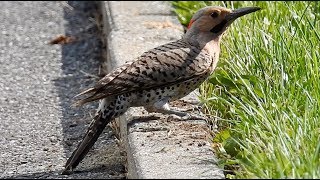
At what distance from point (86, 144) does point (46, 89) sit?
1.83 m

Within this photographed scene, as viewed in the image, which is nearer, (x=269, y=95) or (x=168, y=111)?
(x=269, y=95)

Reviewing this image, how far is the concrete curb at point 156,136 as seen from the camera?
463 cm

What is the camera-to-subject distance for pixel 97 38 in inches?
337

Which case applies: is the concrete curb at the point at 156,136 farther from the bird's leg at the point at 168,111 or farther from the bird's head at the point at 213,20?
the bird's head at the point at 213,20

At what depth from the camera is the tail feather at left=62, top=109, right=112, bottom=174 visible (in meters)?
5.25

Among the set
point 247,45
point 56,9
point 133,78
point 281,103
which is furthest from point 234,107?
point 56,9

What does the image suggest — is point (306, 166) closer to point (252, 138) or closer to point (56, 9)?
point (252, 138)

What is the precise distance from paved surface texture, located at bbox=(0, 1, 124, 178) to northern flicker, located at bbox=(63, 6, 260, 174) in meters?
0.27

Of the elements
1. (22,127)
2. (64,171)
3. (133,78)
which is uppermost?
(133,78)

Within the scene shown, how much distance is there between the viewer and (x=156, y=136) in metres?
5.21

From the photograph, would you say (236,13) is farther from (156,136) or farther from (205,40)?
(156,136)

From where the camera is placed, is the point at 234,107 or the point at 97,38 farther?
the point at 97,38

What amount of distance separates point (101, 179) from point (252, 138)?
0.89 meters

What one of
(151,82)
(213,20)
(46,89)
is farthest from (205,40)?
(46,89)
